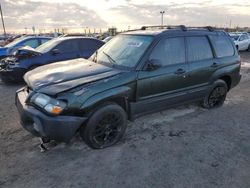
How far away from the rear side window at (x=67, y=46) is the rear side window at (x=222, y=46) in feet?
15.9

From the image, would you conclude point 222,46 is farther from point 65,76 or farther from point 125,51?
point 65,76

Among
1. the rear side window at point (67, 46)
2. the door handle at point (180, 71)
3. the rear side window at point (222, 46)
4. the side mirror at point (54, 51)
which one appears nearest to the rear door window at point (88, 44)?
the rear side window at point (67, 46)

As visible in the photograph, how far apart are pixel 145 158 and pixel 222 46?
10.9 ft

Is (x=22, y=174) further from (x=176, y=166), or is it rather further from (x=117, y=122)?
(x=176, y=166)

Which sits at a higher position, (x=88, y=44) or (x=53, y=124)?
(x=88, y=44)

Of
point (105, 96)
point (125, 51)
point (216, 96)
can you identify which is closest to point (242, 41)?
point (216, 96)

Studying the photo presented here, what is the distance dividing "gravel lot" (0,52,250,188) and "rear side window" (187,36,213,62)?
1274 mm

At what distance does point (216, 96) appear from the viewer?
5770mm

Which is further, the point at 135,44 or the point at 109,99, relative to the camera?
the point at 135,44

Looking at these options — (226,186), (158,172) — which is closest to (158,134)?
(158,172)

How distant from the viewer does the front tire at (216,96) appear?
5559mm

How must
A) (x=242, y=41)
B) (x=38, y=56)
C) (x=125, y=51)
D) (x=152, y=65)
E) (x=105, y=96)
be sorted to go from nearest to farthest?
(x=105, y=96) < (x=152, y=65) < (x=125, y=51) < (x=38, y=56) < (x=242, y=41)

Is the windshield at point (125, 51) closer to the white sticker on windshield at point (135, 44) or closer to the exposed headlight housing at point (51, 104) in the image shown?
the white sticker on windshield at point (135, 44)

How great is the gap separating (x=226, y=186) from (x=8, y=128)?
3710mm
